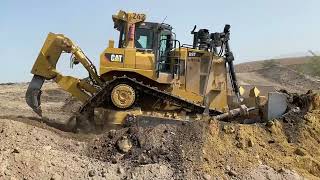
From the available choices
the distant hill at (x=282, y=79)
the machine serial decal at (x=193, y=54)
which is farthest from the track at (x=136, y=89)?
the distant hill at (x=282, y=79)

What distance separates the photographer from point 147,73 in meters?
12.7

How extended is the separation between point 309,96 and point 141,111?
4.29 m

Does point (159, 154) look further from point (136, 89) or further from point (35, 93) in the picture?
point (35, 93)

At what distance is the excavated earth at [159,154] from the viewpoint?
8.99m

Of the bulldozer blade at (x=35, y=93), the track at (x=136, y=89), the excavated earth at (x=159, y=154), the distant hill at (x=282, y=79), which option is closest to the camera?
the excavated earth at (x=159, y=154)

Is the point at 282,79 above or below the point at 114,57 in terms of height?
below

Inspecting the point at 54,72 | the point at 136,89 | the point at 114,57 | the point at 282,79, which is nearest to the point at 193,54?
the point at 136,89

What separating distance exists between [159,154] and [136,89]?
124 inches

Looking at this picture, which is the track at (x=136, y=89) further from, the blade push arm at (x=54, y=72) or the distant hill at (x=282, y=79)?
the distant hill at (x=282, y=79)

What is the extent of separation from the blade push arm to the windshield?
54.5 inches

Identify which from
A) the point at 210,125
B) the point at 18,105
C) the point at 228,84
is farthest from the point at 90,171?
the point at 18,105

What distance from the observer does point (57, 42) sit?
13.1 meters

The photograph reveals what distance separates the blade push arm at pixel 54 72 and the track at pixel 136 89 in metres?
0.69

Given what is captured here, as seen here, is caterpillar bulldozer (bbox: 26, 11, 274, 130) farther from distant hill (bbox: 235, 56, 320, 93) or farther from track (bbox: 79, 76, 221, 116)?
distant hill (bbox: 235, 56, 320, 93)
